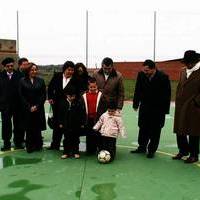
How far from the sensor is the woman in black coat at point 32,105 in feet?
25.4

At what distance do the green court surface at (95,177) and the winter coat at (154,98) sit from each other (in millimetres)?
614

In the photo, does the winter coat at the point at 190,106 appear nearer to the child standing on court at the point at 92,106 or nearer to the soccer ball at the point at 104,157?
the soccer ball at the point at 104,157

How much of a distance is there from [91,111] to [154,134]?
42.7 inches

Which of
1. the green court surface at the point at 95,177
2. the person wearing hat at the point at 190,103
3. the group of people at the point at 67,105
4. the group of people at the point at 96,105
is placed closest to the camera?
the green court surface at the point at 95,177

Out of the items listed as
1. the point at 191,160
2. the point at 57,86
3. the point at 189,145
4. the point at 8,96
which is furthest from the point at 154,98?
the point at 8,96

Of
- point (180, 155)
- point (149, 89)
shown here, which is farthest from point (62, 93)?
point (180, 155)

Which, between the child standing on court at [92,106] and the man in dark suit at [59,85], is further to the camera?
the man in dark suit at [59,85]

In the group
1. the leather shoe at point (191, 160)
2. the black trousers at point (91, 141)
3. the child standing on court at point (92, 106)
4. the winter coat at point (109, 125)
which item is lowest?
the leather shoe at point (191, 160)

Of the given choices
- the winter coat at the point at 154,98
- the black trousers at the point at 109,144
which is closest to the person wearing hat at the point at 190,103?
the winter coat at the point at 154,98

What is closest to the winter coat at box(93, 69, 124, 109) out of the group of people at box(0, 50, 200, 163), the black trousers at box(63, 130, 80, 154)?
the group of people at box(0, 50, 200, 163)

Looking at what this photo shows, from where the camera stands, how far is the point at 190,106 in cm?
695

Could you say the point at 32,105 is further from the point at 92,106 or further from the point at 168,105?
the point at 168,105

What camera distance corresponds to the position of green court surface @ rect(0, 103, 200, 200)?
5305 mm

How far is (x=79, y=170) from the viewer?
650cm
